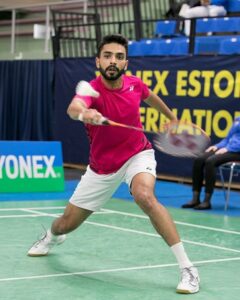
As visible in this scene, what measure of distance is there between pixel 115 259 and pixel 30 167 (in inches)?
206

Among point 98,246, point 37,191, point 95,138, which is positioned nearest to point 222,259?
point 98,246

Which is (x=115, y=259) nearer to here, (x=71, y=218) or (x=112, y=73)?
(x=71, y=218)

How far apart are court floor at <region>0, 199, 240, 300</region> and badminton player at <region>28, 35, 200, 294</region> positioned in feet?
1.45

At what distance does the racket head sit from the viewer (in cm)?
684

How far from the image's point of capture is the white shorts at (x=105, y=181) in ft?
20.4

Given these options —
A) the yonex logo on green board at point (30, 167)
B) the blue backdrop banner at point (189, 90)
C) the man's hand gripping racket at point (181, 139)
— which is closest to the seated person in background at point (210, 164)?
the blue backdrop banner at point (189, 90)

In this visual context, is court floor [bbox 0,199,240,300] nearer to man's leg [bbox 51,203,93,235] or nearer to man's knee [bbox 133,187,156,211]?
man's leg [bbox 51,203,93,235]

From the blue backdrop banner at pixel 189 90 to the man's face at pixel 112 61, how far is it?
6.76 metres

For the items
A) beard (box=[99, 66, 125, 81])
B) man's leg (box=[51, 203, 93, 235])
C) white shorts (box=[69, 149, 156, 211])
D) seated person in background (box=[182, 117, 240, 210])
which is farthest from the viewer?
seated person in background (box=[182, 117, 240, 210])

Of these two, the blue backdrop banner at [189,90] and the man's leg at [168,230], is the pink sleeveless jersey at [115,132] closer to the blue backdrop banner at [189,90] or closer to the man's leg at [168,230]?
the man's leg at [168,230]

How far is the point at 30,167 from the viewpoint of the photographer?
39.6ft

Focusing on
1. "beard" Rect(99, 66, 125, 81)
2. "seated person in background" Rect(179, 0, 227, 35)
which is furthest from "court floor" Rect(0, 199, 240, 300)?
"seated person in background" Rect(179, 0, 227, 35)

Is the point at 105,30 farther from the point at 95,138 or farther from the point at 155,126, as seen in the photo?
the point at 95,138

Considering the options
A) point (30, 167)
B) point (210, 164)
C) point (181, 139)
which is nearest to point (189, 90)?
point (210, 164)
